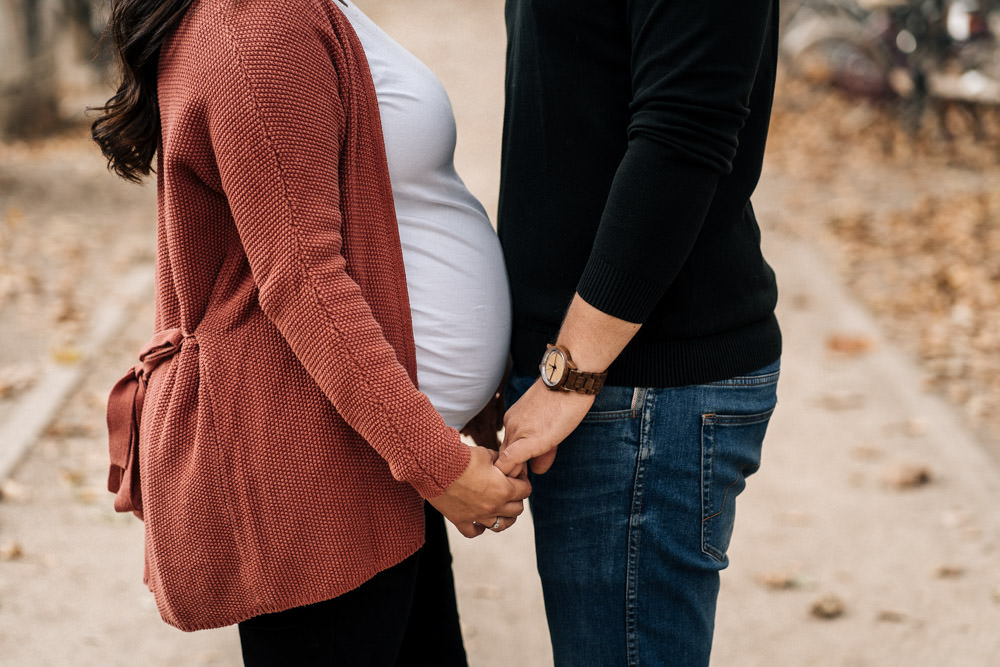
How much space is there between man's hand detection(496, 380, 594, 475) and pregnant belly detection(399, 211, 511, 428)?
132 mm

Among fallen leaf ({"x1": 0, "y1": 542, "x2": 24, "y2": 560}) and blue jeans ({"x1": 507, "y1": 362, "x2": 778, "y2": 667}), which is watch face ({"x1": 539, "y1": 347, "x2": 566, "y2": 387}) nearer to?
blue jeans ({"x1": 507, "y1": 362, "x2": 778, "y2": 667})

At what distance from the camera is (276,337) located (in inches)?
52.2

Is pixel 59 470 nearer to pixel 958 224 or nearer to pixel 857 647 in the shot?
pixel 857 647

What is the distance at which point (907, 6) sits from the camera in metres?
8.93

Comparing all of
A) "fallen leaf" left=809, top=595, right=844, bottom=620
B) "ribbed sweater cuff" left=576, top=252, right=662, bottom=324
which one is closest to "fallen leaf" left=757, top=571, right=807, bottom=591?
"fallen leaf" left=809, top=595, right=844, bottom=620

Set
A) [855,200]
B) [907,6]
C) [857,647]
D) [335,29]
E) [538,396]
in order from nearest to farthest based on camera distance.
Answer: [335,29] < [538,396] < [857,647] < [855,200] < [907,6]

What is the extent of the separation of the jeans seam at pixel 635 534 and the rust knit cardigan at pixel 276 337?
0.29 metres

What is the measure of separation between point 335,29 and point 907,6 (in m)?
9.00

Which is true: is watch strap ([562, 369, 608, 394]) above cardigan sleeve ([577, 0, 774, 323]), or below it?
below

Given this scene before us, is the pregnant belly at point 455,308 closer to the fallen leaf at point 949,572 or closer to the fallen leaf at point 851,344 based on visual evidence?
the fallen leaf at point 949,572

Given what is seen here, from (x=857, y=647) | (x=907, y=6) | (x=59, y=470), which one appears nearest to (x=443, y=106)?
(x=857, y=647)

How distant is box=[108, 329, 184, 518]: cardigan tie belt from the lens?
4.81 feet

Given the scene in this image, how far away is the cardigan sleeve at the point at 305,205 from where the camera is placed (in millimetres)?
1207

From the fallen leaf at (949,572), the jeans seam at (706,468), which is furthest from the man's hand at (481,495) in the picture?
the fallen leaf at (949,572)
